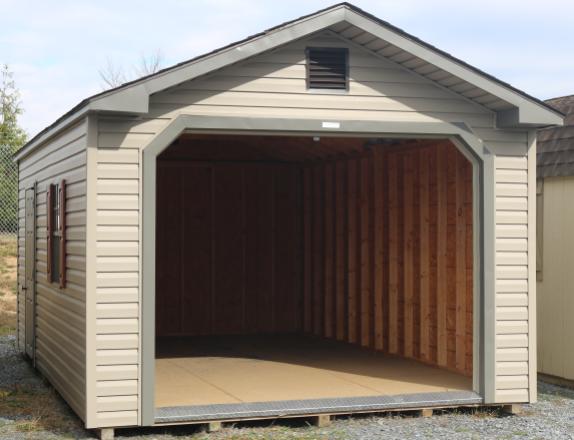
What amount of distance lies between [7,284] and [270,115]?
12191 mm

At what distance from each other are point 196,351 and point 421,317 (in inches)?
131

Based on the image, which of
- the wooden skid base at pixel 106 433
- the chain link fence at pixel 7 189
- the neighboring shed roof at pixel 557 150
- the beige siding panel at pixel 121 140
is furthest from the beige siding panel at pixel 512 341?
the chain link fence at pixel 7 189

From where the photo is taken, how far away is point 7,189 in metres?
19.8

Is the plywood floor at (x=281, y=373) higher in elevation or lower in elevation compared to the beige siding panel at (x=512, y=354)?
lower

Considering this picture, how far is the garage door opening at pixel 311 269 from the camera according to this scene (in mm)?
10844

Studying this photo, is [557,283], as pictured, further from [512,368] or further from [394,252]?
[512,368]

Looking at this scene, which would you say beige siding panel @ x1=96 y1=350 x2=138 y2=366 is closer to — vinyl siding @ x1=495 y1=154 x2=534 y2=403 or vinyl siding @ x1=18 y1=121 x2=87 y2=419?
vinyl siding @ x1=18 y1=121 x2=87 y2=419

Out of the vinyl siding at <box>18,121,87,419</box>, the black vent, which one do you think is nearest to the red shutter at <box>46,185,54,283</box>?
the vinyl siding at <box>18,121,87,419</box>

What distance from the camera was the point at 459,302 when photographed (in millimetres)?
11008

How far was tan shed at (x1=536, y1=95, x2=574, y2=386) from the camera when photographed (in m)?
11.7

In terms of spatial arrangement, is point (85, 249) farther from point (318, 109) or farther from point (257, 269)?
point (257, 269)

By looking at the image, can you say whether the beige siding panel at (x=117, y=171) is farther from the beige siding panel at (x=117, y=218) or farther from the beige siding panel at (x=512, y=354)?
the beige siding panel at (x=512, y=354)

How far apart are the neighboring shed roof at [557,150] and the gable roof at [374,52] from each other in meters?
2.28

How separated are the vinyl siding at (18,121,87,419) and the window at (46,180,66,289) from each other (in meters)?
0.11
